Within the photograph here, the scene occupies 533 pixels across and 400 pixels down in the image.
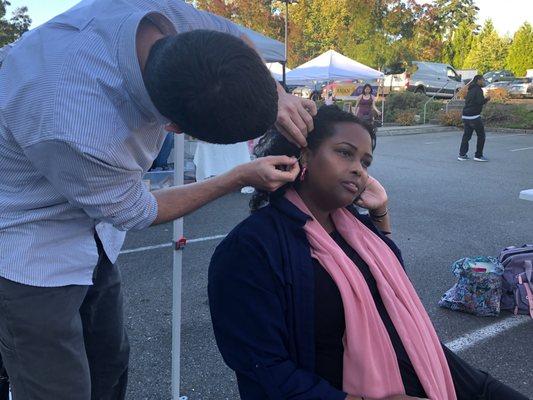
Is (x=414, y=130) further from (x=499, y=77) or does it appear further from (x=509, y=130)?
(x=499, y=77)

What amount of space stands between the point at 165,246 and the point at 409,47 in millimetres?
28426

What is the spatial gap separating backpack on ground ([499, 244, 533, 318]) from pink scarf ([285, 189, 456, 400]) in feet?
7.50

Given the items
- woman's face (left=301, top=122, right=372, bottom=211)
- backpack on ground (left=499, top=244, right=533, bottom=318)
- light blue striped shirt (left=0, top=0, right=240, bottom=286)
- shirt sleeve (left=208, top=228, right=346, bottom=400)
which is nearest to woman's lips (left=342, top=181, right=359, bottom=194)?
woman's face (left=301, top=122, right=372, bottom=211)

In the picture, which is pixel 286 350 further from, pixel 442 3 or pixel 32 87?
pixel 442 3

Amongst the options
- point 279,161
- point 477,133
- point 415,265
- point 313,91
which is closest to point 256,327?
point 279,161

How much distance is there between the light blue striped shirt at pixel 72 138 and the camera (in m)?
1.26

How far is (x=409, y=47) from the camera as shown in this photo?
30.2m

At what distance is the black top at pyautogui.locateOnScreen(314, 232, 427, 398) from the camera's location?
158 centimetres

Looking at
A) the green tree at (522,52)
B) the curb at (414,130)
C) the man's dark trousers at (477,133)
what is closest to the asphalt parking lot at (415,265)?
the man's dark trousers at (477,133)

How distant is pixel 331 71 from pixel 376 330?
14.1 meters

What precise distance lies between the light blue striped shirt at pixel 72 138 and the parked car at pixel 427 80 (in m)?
27.3

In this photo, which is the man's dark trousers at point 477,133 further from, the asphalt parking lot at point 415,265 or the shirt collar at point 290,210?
the shirt collar at point 290,210

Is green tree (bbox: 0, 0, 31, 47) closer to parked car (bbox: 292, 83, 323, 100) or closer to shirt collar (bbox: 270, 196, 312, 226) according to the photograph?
parked car (bbox: 292, 83, 323, 100)

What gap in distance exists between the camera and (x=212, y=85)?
118 cm
